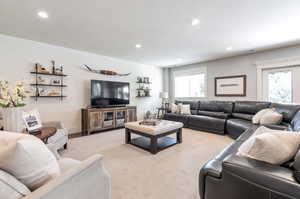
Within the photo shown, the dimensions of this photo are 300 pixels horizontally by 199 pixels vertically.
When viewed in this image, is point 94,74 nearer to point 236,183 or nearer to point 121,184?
point 121,184

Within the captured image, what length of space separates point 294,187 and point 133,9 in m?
2.63

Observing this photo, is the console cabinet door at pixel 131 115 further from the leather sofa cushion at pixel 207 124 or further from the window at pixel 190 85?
the window at pixel 190 85

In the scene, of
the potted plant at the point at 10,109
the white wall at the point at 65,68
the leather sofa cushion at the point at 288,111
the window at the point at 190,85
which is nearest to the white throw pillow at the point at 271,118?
the leather sofa cushion at the point at 288,111

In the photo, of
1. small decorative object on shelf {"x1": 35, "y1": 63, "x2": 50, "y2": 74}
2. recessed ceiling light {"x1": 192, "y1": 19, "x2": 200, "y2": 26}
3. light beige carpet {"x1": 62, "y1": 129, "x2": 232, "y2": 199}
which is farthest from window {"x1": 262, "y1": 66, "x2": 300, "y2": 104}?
small decorative object on shelf {"x1": 35, "y1": 63, "x2": 50, "y2": 74}

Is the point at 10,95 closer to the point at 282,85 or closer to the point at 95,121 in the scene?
Answer: the point at 95,121

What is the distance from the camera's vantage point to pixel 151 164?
7.59 feet

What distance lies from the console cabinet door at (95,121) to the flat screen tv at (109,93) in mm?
371

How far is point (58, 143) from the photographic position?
8.52ft

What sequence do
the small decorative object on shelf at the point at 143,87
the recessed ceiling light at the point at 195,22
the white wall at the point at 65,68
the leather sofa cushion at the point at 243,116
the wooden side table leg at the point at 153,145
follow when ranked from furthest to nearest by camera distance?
the small decorative object on shelf at the point at 143,87 < the leather sofa cushion at the point at 243,116 < the white wall at the point at 65,68 < the wooden side table leg at the point at 153,145 < the recessed ceiling light at the point at 195,22

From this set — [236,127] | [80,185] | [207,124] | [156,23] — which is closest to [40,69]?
[156,23]

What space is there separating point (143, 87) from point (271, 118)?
4.29 meters

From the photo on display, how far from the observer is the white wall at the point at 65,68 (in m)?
3.26

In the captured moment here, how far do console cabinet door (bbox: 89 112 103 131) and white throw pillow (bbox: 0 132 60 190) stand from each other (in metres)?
3.25

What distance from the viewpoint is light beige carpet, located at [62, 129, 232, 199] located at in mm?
1690
